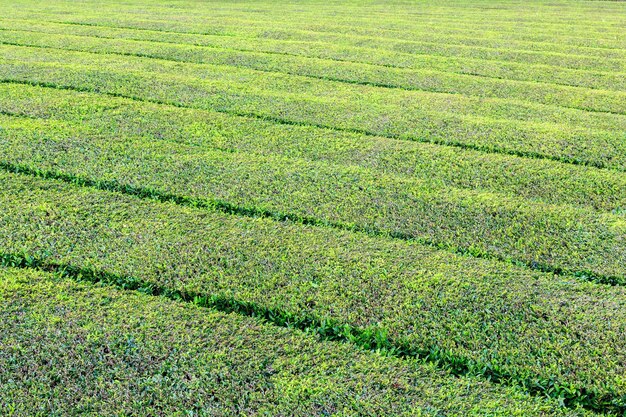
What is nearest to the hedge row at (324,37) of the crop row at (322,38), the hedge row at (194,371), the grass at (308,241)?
the crop row at (322,38)

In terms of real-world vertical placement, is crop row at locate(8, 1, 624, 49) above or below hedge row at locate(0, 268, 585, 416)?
above

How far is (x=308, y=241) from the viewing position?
127 inches

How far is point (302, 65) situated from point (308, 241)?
4.17 metres

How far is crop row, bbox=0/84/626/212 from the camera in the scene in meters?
3.90

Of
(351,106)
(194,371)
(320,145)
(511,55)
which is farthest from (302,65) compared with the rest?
(194,371)

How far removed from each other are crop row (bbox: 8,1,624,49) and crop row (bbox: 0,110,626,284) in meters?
5.10

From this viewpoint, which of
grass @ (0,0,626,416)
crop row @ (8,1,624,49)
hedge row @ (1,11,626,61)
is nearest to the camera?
grass @ (0,0,626,416)

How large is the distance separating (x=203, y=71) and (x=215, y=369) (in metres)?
4.74

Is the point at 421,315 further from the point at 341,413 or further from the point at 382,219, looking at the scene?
the point at 382,219

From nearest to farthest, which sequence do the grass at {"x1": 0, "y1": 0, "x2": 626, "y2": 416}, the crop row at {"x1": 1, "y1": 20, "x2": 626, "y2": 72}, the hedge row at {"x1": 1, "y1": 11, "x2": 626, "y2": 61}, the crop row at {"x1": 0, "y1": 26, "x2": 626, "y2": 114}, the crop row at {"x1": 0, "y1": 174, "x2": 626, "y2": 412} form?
1. the grass at {"x1": 0, "y1": 0, "x2": 626, "y2": 416}
2. the crop row at {"x1": 0, "y1": 174, "x2": 626, "y2": 412}
3. the crop row at {"x1": 0, "y1": 26, "x2": 626, "y2": 114}
4. the crop row at {"x1": 1, "y1": 20, "x2": 626, "y2": 72}
5. the hedge row at {"x1": 1, "y1": 11, "x2": 626, "y2": 61}

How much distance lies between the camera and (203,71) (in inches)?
256

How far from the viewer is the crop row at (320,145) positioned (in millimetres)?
3902

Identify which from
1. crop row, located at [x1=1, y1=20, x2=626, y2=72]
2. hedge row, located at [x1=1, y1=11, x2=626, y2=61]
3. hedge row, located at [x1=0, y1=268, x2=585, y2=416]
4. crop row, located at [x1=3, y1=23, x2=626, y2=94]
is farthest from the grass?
hedge row, located at [x1=1, y1=11, x2=626, y2=61]

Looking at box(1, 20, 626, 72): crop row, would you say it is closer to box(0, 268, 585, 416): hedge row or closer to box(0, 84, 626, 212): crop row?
box(0, 84, 626, 212): crop row
